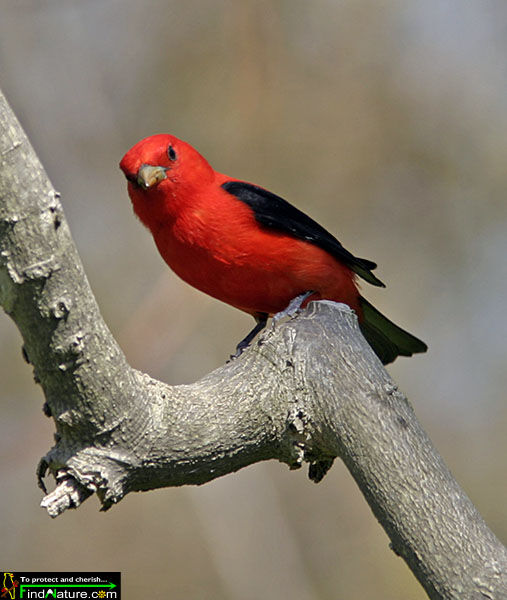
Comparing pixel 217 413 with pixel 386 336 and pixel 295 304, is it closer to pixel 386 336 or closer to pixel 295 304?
pixel 295 304

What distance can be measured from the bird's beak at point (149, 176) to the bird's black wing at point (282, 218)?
490 millimetres

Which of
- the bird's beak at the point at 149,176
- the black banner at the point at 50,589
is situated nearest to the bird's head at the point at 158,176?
the bird's beak at the point at 149,176

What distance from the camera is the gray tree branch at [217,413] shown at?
2.31 m

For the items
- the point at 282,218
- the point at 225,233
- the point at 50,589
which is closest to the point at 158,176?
the point at 225,233

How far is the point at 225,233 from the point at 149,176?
555 mm

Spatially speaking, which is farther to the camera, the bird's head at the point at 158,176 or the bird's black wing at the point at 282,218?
the bird's black wing at the point at 282,218

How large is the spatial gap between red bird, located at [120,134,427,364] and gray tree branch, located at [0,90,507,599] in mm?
1329

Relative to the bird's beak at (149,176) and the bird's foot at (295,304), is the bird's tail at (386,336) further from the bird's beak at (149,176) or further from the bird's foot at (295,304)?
the bird's beak at (149,176)

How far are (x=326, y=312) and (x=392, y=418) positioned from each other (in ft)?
2.49

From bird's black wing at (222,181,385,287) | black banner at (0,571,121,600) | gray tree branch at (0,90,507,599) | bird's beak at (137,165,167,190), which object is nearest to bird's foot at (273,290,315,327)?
bird's black wing at (222,181,385,287)

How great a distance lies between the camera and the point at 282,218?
5.01 meters

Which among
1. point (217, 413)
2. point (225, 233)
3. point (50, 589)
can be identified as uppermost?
point (225, 233)

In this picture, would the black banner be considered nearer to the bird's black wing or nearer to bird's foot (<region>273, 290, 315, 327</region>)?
bird's foot (<region>273, 290, 315, 327</region>)

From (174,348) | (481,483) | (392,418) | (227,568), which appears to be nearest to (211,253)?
(392,418)
